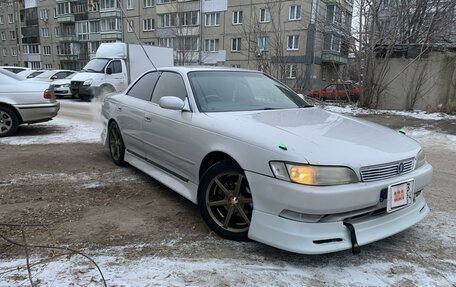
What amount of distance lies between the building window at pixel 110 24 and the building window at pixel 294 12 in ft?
74.3

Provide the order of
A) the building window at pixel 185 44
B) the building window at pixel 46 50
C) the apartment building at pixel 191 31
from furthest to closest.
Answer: the building window at pixel 46 50 < the building window at pixel 185 44 < the apartment building at pixel 191 31

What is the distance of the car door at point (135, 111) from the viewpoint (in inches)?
186

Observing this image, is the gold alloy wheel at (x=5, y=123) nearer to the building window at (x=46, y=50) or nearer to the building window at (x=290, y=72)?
the building window at (x=290, y=72)

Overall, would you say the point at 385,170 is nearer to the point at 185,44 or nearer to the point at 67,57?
the point at 185,44

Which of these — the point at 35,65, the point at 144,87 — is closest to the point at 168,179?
the point at 144,87

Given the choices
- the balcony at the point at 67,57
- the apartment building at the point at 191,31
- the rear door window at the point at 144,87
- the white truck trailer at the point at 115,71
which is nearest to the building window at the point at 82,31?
the apartment building at the point at 191,31

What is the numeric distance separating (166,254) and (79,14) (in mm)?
53854

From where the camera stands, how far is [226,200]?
3203 mm

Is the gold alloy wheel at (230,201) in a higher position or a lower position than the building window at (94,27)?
lower

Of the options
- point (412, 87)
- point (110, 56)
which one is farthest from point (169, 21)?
point (412, 87)

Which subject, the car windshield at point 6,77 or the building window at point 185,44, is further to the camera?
the building window at point 185,44

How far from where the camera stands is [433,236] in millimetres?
3406

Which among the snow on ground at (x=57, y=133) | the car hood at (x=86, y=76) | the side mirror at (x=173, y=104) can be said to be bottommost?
the snow on ground at (x=57, y=133)

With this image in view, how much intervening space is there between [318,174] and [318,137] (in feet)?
1.52
